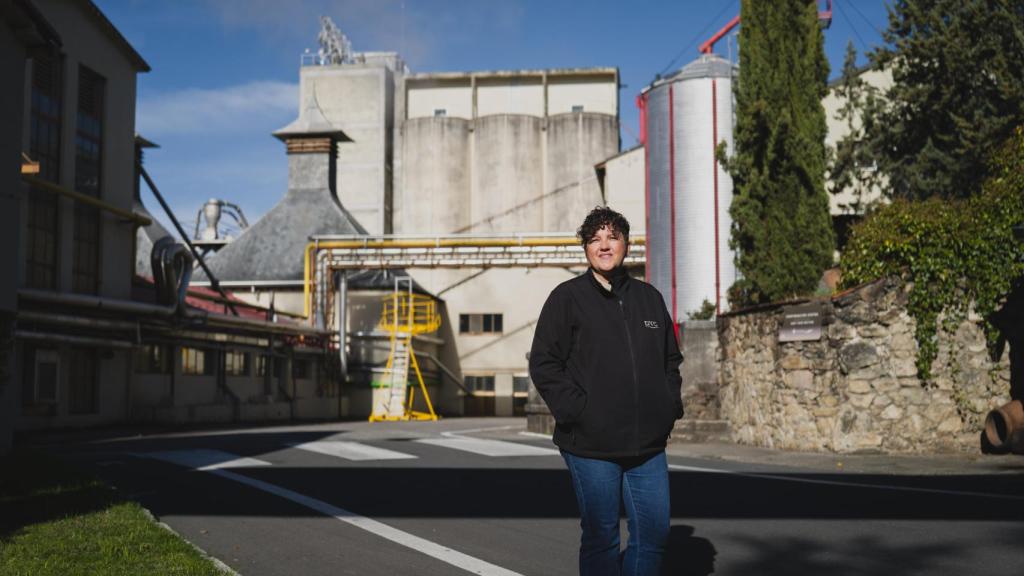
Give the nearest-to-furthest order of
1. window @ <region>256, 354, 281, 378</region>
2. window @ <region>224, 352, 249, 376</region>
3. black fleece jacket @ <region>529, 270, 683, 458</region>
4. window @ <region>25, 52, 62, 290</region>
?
1. black fleece jacket @ <region>529, 270, 683, 458</region>
2. window @ <region>25, 52, 62, 290</region>
3. window @ <region>224, 352, 249, 376</region>
4. window @ <region>256, 354, 281, 378</region>

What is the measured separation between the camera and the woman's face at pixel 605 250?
14.8 ft

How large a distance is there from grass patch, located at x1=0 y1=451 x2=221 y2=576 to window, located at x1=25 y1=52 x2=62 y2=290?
14534 millimetres

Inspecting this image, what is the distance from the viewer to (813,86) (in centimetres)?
1695

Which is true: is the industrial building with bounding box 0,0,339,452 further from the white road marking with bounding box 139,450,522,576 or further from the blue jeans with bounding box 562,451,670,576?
the blue jeans with bounding box 562,451,670,576

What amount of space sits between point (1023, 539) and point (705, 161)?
529 inches

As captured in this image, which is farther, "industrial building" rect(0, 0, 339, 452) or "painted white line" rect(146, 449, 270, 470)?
"industrial building" rect(0, 0, 339, 452)

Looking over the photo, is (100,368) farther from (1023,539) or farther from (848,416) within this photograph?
(1023,539)

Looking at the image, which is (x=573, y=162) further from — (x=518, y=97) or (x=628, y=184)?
(x=628, y=184)

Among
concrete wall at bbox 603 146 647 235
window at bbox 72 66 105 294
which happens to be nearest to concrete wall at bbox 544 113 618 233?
concrete wall at bbox 603 146 647 235

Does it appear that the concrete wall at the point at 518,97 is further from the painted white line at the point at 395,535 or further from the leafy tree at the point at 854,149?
the painted white line at the point at 395,535

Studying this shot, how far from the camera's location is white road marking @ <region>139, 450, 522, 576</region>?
5811 mm

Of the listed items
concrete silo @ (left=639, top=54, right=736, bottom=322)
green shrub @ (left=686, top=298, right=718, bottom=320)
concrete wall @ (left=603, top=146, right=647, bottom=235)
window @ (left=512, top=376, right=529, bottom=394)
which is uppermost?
concrete wall @ (left=603, top=146, right=647, bottom=235)

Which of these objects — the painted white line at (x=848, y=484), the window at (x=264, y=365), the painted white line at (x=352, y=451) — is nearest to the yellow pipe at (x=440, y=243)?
the window at (x=264, y=365)

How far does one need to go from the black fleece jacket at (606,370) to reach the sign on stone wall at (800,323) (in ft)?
33.6
